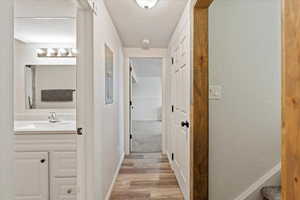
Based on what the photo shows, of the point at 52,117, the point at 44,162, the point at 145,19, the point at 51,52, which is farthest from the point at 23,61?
the point at 145,19

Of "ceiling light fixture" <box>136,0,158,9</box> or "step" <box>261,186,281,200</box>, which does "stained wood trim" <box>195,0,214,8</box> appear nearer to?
"ceiling light fixture" <box>136,0,158,9</box>

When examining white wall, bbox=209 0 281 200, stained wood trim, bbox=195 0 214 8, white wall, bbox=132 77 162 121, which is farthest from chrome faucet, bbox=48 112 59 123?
white wall, bbox=132 77 162 121

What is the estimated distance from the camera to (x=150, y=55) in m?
4.69

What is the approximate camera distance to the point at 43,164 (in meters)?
2.36

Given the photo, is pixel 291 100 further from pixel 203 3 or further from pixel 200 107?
pixel 203 3

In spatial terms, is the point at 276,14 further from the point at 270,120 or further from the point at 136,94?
the point at 136,94

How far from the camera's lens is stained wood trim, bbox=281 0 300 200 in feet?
2.44

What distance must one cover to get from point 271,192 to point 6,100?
89.4 inches

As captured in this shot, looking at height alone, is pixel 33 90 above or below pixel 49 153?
above

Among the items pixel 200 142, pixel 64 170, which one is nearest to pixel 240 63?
pixel 200 142

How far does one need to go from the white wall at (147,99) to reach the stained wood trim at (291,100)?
35.0 feet

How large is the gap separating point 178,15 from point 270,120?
Result: 1.61 m

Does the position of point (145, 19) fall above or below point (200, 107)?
above

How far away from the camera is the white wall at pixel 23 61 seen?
3.19m
